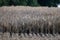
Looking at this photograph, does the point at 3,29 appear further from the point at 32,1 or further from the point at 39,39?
the point at 32,1

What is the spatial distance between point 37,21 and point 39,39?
0.48 m

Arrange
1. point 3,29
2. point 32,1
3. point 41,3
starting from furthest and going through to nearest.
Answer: point 41,3 → point 32,1 → point 3,29

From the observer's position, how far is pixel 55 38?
1.77 m

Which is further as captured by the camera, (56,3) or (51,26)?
(56,3)

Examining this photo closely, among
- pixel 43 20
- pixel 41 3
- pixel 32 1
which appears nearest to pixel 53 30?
pixel 43 20

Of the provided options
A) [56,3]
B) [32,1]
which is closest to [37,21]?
[32,1]

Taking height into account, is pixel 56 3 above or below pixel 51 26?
below

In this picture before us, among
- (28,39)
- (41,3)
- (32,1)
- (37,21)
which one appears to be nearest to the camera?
(28,39)

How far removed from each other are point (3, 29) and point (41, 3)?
6.75 metres

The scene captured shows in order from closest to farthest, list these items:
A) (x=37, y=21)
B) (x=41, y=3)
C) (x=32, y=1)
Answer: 1. (x=37, y=21)
2. (x=32, y=1)
3. (x=41, y=3)

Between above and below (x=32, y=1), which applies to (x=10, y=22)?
above

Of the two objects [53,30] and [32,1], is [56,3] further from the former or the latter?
[53,30]

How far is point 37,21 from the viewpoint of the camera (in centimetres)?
218

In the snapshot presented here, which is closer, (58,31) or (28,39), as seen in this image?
(28,39)
